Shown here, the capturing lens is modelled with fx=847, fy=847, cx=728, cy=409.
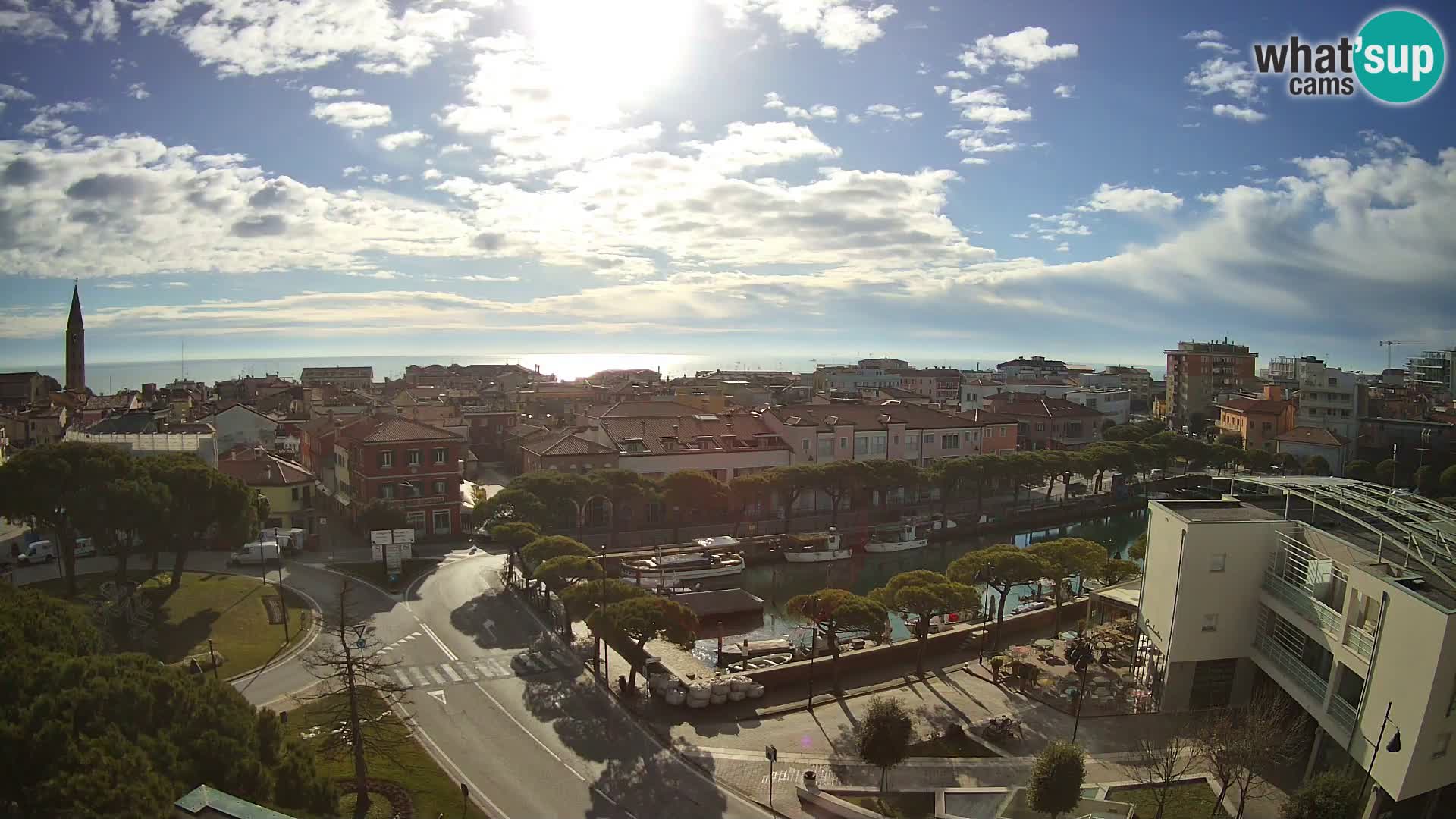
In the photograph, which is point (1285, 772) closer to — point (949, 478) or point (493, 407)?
point (949, 478)

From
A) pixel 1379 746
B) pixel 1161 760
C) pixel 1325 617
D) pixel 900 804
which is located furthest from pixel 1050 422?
pixel 900 804

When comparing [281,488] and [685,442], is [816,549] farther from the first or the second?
[281,488]

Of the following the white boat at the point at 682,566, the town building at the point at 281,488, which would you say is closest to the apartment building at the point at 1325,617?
the white boat at the point at 682,566

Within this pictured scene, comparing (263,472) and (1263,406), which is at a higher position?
(1263,406)

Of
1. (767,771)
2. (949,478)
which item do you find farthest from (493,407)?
(767,771)

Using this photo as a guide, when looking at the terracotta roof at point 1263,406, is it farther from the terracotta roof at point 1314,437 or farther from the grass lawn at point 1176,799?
the grass lawn at point 1176,799

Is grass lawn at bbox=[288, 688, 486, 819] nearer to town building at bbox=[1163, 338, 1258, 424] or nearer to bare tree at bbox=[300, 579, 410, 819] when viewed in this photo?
bare tree at bbox=[300, 579, 410, 819]
